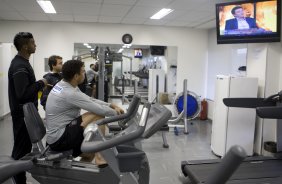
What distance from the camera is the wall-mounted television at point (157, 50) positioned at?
7.73 m

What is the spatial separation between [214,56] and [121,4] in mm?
3445

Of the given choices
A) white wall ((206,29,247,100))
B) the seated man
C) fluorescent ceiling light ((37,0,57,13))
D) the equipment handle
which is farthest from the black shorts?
white wall ((206,29,247,100))

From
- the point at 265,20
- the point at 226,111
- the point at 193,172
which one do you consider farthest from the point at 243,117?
A: the point at 193,172

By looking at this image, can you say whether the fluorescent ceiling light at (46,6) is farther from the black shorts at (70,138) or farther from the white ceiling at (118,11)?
the black shorts at (70,138)

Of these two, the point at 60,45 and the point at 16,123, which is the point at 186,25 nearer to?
the point at 60,45

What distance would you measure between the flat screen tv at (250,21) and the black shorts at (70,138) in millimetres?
2878

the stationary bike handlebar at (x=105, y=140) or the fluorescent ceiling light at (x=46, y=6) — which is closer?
the stationary bike handlebar at (x=105, y=140)

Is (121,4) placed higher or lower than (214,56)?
higher

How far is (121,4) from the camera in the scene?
5.08m

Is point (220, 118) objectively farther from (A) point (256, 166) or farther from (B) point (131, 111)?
(B) point (131, 111)

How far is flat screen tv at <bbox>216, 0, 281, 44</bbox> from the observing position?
12.4 feet

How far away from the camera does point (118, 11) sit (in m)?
5.70

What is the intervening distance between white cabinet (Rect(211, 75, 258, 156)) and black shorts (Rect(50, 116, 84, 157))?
104 inches

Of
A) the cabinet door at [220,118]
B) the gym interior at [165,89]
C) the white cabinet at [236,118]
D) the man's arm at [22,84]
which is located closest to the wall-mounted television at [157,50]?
the gym interior at [165,89]
